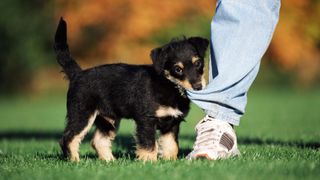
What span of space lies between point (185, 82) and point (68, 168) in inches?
54.8

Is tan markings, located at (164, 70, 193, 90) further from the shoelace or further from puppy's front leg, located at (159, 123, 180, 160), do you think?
puppy's front leg, located at (159, 123, 180, 160)

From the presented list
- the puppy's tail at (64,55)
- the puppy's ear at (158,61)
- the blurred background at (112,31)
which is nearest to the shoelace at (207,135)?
the puppy's ear at (158,61)

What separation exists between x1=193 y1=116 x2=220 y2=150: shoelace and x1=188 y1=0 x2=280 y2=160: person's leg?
0.08 m

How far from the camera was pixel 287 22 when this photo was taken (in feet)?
63.1

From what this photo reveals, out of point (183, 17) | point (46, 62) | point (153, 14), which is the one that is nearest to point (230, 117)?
point (153, 14)

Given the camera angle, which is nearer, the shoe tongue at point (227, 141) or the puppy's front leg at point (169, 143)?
the shoe tongue at point (227, 141)

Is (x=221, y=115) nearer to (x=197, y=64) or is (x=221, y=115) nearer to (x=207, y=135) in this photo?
(x=207, y=135)

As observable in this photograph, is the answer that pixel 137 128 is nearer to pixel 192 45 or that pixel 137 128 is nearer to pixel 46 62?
pixel 192 45

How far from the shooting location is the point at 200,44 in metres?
5.78

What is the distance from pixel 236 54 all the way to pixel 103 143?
1962 mm

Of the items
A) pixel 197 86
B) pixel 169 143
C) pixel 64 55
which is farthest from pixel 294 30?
pixel 197 86

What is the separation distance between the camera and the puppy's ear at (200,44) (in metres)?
5.75

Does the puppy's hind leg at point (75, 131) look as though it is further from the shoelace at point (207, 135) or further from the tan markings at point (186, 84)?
the shoelace at point (207, 135)

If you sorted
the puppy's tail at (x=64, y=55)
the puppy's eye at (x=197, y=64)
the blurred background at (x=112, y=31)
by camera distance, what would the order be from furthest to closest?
the blurred background at (x=112, y=31) → the puppy's tail at (x=64, y=55) → the puppy's eye at (x=197, y=64)
